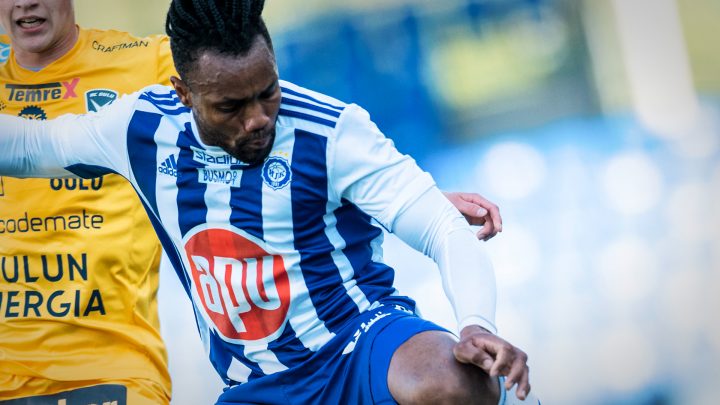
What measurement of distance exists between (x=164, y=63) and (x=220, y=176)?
1.02 m

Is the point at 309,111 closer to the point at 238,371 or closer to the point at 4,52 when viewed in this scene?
the point at 238,371

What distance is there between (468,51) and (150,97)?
66.5 inches

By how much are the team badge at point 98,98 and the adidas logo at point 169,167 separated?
2.97 feet

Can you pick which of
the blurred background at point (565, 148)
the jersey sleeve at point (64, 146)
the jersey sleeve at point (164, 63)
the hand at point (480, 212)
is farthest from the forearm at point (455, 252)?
the blurred background at point (565, 148)

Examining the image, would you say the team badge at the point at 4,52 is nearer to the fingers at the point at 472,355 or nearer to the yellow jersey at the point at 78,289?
the yellow jersey at the point at 78,289

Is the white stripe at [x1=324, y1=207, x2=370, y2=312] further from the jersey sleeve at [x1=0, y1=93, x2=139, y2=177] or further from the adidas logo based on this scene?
the jersey sleeve at [x1=0, y1=93, x2=139, y2=177]

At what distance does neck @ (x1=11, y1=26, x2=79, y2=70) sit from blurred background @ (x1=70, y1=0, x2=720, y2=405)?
→ 578mm

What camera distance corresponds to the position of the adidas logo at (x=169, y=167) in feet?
7.36

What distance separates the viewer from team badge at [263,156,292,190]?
214cm

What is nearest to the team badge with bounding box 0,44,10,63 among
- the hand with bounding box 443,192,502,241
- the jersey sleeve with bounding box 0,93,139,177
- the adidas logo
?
the jersey sleeve with bounding box 0,93,139,177

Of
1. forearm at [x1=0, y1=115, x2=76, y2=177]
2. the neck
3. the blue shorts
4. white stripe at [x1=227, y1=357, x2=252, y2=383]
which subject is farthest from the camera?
the neck

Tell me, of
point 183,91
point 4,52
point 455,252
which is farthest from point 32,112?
point 455,252

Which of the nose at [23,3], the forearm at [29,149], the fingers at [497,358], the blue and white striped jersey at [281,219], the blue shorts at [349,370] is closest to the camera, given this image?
the fingers at [497,358]

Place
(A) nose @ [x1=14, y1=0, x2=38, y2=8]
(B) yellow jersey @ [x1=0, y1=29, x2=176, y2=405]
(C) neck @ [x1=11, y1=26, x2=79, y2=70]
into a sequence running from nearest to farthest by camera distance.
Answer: (B) yellow jersey @ [x1=0, y1=29, x2=176, y2=405] < (A) nose @ [x1=14, y1=0, x2=38, y2=8] < (C) neck @ [x1=11, y1=26, x2=79, y2=70]
